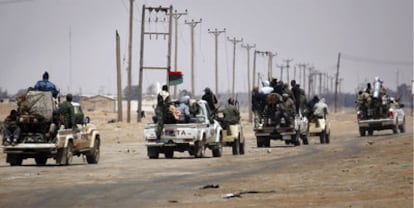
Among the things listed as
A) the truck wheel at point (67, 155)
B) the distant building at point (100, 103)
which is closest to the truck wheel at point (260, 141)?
the truck wheel at point (67, 155)

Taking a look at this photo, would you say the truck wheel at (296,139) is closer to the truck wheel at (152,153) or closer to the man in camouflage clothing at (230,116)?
the man in camouflage clothing at (230,116)

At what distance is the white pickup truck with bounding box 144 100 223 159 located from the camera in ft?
118

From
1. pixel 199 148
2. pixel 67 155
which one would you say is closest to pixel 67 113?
pixel 67 155

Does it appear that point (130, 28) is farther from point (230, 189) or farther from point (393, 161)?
point (230, 189)

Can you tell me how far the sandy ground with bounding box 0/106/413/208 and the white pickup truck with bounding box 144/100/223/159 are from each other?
513 millimetres

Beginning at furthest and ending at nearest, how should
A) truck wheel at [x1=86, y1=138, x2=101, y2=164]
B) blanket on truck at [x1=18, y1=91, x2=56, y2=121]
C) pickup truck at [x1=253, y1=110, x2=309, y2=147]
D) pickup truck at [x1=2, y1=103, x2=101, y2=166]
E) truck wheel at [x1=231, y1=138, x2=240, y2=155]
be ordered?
pickup truck at [x1=253, y1=110, x2=309, y2=147]
truck wheel at [x1=231, y1=138, x2=240, y2=155]
truck wheel at [x1=86, y1=138, x2=101, y2=164]
blanket on truck at [x1=18, y1=91, x2=56, y2=121]
pickup truck at [x1=2, y1=103, x2=101, y2=166]

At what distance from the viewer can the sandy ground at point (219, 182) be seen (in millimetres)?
19172

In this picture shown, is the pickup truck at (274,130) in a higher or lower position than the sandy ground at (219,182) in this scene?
higher

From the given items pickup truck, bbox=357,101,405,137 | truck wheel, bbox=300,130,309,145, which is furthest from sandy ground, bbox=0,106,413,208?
pickup truck, bbox=357,101,405,137

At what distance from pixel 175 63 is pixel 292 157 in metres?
56.5

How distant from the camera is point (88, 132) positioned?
112ft

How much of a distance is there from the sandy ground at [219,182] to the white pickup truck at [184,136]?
0.51 m

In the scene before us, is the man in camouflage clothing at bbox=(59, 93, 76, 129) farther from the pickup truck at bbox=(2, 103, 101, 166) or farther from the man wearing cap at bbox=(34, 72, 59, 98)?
the man wearing cap at bbox=(34, 72, 59, 98)

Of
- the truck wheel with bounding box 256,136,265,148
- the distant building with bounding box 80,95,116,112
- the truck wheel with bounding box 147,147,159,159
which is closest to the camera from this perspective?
the truck wheel with bounding box 147,147,159,159
